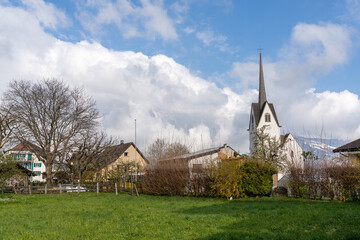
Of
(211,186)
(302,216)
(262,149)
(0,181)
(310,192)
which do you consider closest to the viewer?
(302,216)

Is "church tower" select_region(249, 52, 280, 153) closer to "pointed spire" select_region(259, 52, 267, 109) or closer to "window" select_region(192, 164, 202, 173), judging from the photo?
"pointed spire" select_region(259, 52, 267, 109)

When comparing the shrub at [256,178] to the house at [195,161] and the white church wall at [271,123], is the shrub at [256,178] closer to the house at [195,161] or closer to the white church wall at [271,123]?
the house at [195,161]

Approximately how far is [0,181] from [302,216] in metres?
23.6

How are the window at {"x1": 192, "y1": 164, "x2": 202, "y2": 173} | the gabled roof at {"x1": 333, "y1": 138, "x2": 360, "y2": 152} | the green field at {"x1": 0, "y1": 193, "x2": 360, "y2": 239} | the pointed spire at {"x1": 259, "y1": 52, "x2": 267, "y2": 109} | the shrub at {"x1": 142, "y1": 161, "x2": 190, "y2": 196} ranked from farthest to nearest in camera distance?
the pointed spire at {"x1": 259, "y1": 52, "x2": 267, "y2": 109}, the gabled roof at {"x1": 333, "y1": 138, "x2": 360, "y2": 152}, the shrub at {"x1": 142, "y1": 161, "x2": 190, "y2": 196}, the window at {"x1": 192, "y1": 164, "x2": 202, "y2": 173}, the green field at {"x1": 0, "y1": 193, "x2": 360, "y2": 239}

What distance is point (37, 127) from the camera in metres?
34.3

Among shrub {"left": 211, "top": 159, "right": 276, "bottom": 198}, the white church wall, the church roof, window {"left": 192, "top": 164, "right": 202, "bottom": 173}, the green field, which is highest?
the church roof

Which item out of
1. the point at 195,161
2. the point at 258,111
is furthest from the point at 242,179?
the point at 258,111

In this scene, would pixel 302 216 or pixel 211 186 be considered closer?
pixel 302 216

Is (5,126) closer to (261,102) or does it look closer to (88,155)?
(88,155)

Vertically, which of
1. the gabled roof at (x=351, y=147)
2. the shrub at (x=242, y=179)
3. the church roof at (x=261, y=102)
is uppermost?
the church roof at (x=261, y=102)

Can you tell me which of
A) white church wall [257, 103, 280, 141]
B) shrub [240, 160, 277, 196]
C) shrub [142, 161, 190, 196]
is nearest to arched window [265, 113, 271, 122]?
white church wall [257, 103, 280, 141]

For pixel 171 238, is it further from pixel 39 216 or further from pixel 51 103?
pixel 51 103

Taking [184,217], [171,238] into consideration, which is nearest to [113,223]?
[184,217]

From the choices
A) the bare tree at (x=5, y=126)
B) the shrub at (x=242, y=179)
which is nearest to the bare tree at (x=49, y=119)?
the bare tree at (x=5, y=126)
